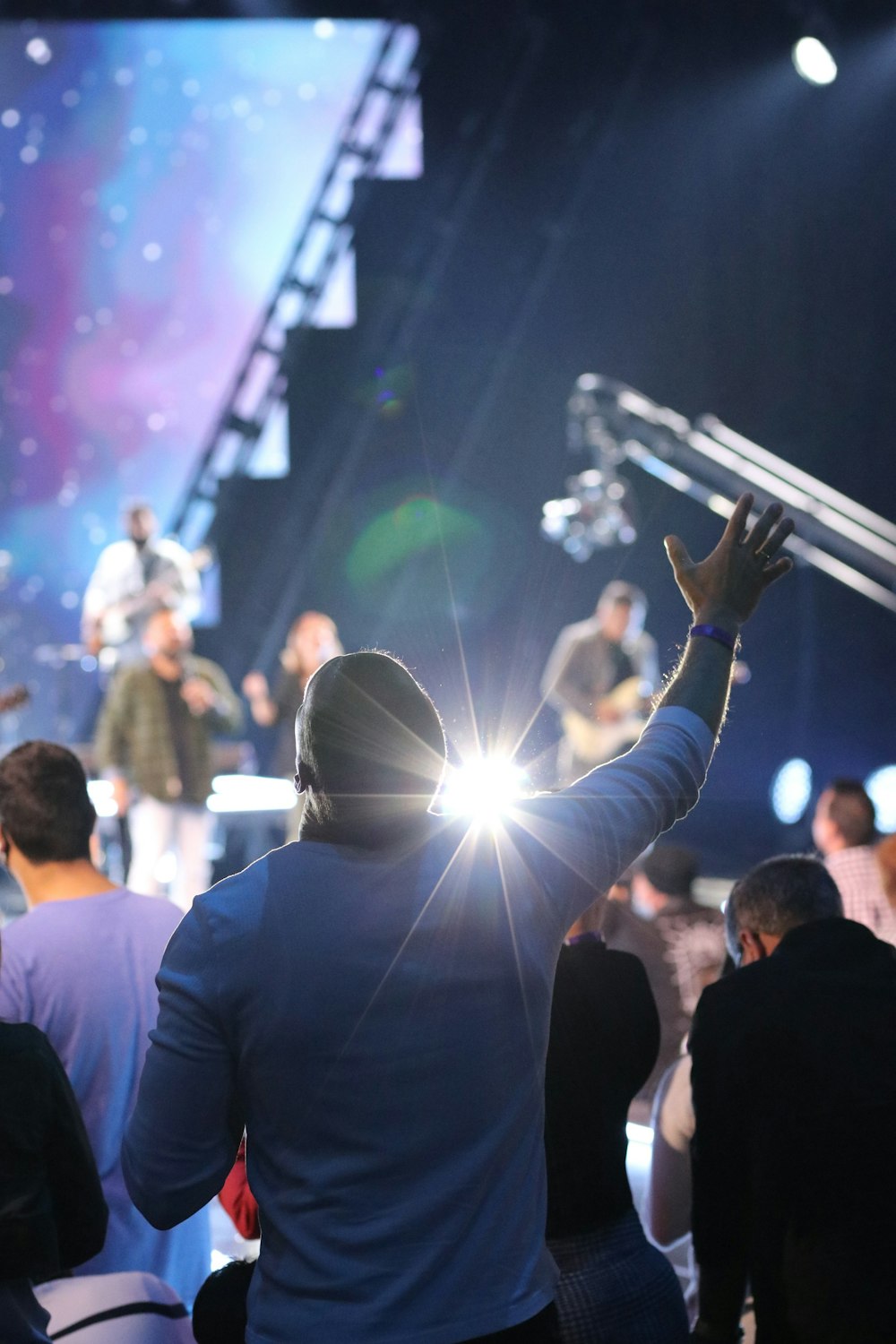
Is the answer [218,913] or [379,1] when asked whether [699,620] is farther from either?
[379,1]

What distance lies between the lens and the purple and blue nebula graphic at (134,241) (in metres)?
8.41

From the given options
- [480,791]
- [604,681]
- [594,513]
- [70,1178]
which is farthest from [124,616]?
[480,791]

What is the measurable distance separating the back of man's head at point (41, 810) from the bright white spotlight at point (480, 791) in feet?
2.23

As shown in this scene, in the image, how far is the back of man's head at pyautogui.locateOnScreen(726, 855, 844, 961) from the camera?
185 centimetres

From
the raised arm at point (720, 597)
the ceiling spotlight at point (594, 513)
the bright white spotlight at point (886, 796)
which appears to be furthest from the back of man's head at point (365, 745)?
the ceiling spotlight at point (594, 513)

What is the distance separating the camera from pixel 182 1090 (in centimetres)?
109

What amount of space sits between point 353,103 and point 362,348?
1.58m

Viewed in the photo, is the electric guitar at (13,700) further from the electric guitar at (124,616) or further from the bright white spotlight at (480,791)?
the electric guitar at (124,616)

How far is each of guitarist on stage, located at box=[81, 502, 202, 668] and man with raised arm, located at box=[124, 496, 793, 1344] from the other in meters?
5.39

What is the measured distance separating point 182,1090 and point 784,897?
1.02 meters

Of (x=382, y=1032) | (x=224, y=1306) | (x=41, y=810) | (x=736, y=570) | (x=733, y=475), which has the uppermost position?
(x=733, y=475)

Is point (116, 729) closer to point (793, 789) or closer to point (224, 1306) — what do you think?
point (793, 789)

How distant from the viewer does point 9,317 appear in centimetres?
849

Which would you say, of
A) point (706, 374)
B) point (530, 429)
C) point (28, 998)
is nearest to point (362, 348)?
point (530, 429)
